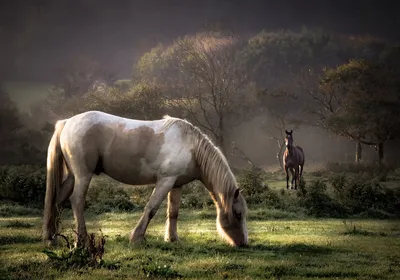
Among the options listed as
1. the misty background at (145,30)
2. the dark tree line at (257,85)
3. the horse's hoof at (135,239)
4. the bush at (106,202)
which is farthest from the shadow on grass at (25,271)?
the misty background at (145,30)

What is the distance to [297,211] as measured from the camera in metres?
18.8

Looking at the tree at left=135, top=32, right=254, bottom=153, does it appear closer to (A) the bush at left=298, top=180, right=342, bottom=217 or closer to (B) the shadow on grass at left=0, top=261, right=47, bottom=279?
(A) the bush at left=298, top=180, right=342, bottom=217

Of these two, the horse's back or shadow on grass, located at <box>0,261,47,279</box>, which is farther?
the horse's back

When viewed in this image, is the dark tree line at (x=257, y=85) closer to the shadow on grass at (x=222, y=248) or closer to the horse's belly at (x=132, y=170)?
the shadow on grass at (x=222, y=248)

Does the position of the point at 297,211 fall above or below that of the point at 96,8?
below

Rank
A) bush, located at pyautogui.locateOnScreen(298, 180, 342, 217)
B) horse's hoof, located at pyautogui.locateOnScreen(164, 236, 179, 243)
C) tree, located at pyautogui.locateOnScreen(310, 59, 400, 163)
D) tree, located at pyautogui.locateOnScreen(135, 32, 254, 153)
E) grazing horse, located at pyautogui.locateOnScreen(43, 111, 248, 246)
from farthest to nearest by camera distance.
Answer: tree, located at pyautogui.locateOnScreen(135, 32, 254, 153) < tree, located at pyautogui.locateOnScreen(310, 59, 400, 163) < bush, located at pyautogui.locateOnScreen(298, 180, 342, 217) < horse's hoof, located at pyautogui.locateOnScreen(164, 236, 179, 243) < grazing horse, located at pyautogui.locateOnScreen(43, 111, 248, 246)

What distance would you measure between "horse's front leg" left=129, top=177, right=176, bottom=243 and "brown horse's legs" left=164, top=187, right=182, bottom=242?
91 centimetres

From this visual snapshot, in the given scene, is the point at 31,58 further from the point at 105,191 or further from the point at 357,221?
the point at 357,221

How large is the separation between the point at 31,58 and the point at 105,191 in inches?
1728

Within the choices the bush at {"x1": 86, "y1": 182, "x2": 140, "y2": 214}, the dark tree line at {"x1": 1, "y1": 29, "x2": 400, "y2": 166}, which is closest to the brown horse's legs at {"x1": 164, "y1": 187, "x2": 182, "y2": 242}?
the bush at {"x1": 86, "y1": 182, "x2": 140, "y2": 214}

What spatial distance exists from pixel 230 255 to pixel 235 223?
1027mm

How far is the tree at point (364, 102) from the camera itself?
39406 mm

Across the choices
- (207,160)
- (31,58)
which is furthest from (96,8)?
(207,160)

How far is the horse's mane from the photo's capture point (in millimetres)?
10766
